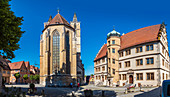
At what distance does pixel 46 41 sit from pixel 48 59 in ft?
17.4

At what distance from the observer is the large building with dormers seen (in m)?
30.8

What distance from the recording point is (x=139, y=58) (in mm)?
33750

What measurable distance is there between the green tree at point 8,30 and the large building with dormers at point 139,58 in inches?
1041

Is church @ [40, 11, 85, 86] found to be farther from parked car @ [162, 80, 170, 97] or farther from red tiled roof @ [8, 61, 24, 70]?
parked car @ [162, 80, 170, 97]

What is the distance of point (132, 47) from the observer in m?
35.8

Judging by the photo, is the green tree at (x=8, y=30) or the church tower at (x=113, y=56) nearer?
the green tree at (x=8, y=30)

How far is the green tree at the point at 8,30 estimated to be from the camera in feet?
40.4

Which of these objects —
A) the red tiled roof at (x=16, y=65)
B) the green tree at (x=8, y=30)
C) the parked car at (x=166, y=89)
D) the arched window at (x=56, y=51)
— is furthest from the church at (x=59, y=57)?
the parked car at (x=166, y=89)

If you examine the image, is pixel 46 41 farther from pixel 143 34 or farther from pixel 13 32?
pixel 13 32

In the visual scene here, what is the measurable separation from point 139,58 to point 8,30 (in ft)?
93.0

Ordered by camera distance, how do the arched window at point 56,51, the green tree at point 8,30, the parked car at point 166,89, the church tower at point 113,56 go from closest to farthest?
the parked car at point 166,89
the green tree at point 8,30
the church tower at point 113,56
the arched window at point 56,51

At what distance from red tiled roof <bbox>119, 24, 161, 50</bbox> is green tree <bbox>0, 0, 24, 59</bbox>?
26.9 m

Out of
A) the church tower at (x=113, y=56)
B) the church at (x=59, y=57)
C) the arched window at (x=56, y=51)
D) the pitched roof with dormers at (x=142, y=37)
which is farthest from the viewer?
the arched window at (x=56, y=51)

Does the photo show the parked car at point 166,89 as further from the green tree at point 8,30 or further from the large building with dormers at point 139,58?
the large building with dormers at point 139,58
